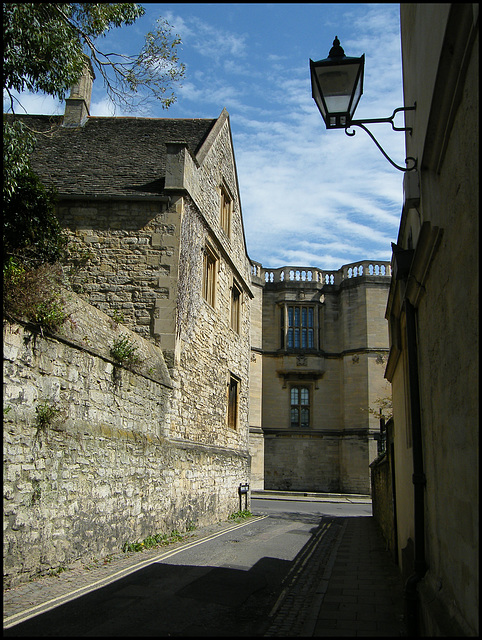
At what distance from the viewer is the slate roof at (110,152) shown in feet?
48.8

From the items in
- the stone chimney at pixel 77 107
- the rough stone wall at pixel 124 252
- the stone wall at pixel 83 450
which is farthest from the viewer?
the stone chimney at pixel 77 107

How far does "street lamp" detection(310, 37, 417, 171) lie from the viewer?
5.74 meters

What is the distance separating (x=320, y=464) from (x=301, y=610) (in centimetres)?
2717

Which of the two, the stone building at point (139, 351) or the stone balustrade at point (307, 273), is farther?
the stone balustrade at point (307, 273)

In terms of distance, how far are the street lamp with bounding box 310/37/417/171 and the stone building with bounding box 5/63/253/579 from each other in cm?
471

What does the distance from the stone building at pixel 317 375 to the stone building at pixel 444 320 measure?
26042mm

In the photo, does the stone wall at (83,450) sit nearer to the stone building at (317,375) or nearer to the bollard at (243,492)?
the bollard at (243,492)

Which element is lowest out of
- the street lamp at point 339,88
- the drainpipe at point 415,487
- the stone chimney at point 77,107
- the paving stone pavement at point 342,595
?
the paving stone pavement at point 342,595

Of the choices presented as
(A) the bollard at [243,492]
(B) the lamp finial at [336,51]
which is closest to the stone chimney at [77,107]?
(A) the bollard at [243,492]

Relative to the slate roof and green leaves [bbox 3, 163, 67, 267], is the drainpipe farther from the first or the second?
the slate roof

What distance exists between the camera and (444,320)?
4.62 metres

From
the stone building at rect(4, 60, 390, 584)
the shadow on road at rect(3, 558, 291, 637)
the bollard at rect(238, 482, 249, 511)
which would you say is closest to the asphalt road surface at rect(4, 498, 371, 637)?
the shadow on road at rect(3, 558, 291, 637)

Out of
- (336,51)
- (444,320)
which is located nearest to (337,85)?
(336,51)

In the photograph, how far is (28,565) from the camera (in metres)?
7.51
